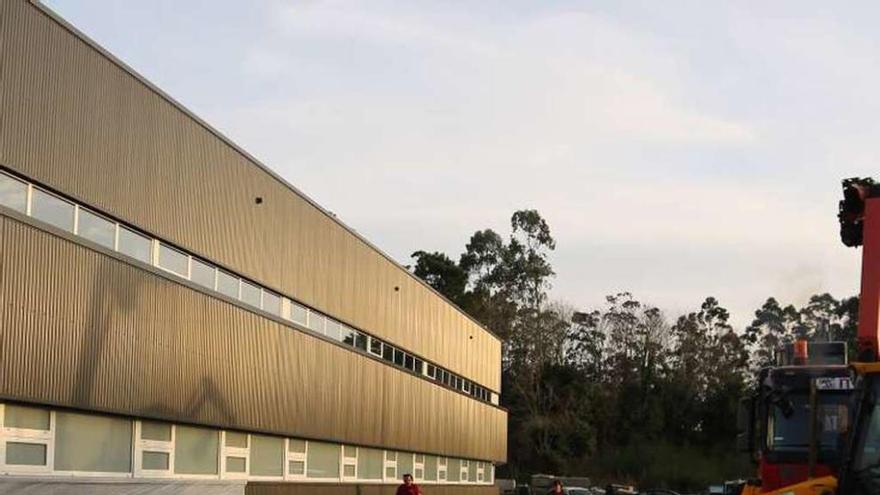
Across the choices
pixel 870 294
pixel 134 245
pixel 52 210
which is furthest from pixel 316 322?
pixel 870 294

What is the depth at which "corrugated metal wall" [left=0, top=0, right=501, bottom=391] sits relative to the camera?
16.8 m

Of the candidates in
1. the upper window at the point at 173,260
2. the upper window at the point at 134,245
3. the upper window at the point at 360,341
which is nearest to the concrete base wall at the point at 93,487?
the upper window at the point at 134,245

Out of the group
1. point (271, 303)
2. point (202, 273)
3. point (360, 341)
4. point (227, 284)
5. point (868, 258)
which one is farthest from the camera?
point (360, 341)

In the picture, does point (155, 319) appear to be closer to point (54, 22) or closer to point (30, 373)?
point (30, 373)

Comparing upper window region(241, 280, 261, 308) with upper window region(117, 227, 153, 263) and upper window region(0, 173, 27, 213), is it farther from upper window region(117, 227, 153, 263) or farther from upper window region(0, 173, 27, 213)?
upper window region(0, 173, 27, 213)

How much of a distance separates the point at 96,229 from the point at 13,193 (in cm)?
237

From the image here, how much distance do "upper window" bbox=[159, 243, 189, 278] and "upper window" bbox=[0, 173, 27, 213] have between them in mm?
4379

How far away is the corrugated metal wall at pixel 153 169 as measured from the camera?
1680 centimetres

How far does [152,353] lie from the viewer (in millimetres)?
20000

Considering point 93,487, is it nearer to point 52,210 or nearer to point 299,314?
point 52,210

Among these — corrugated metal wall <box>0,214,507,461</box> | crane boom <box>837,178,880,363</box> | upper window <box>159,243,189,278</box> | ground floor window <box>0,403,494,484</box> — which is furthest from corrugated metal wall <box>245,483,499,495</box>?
crane boom <box>837,178,880,363</box>

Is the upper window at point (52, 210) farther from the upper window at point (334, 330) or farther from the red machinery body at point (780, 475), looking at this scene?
the upper window at point (334, 330)

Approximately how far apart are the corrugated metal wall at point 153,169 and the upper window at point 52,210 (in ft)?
0.68

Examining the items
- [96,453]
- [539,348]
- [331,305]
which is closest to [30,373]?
[96,453]
